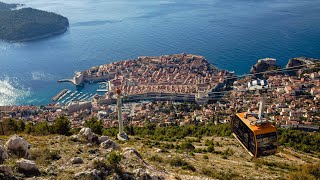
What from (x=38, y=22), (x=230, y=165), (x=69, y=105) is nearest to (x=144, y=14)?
(x=38, y=22)

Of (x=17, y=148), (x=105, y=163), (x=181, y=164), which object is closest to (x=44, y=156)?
(x=17, y=148)

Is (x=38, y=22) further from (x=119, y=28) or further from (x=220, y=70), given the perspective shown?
(x=220, y=70)

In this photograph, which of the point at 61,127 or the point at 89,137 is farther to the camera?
the point at 61,127

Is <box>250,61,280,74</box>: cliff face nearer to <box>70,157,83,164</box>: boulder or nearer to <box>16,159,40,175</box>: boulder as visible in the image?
<box>70,157,83,164</box>: boulder

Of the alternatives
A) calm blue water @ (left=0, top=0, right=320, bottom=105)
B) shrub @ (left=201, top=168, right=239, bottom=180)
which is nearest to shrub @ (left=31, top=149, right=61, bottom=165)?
shrub @ (left=201, top=168, right=239, bottom=180)

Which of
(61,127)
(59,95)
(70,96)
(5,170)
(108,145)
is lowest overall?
(70,96)

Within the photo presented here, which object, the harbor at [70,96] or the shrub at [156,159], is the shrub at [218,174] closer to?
the shrub at [156,159]

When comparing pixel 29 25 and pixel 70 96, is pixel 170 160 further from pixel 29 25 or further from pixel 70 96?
pixel 29 25

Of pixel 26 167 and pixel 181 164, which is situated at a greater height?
pixel 26 167
